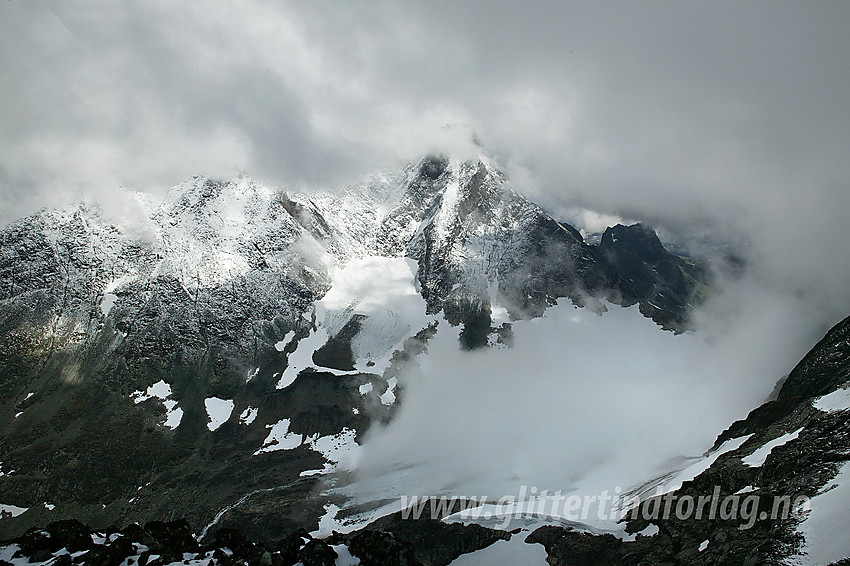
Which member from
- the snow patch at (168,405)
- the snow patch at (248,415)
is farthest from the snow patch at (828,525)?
the snow patch at (168,405)

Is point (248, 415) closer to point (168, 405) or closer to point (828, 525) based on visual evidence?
point (168, 405)

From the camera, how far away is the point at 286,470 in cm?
15875

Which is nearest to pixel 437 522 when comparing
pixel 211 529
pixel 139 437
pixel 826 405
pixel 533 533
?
pixel 533 533

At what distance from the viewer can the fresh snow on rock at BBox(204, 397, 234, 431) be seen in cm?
18600

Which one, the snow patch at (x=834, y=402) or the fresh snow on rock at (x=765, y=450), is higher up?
the snow patch at (x=834, y=402)

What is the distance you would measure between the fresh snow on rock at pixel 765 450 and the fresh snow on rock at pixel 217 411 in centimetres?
18177

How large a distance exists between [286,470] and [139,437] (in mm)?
63771

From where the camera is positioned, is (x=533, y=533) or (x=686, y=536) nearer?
(x=686, y=536)

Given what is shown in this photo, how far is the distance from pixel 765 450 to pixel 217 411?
19229 cm

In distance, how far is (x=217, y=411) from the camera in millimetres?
193125

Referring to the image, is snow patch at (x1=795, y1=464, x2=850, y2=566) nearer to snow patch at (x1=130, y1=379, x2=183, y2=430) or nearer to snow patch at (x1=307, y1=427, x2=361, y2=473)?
snow patch at (x1=307, y1=427, x2=361, y2=473)

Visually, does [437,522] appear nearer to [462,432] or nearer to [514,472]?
[514,472]

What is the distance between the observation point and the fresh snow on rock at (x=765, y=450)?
2046 inches

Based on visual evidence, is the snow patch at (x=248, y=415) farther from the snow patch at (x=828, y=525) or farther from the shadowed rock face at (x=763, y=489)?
the snow patch at (x=828, y=525)
